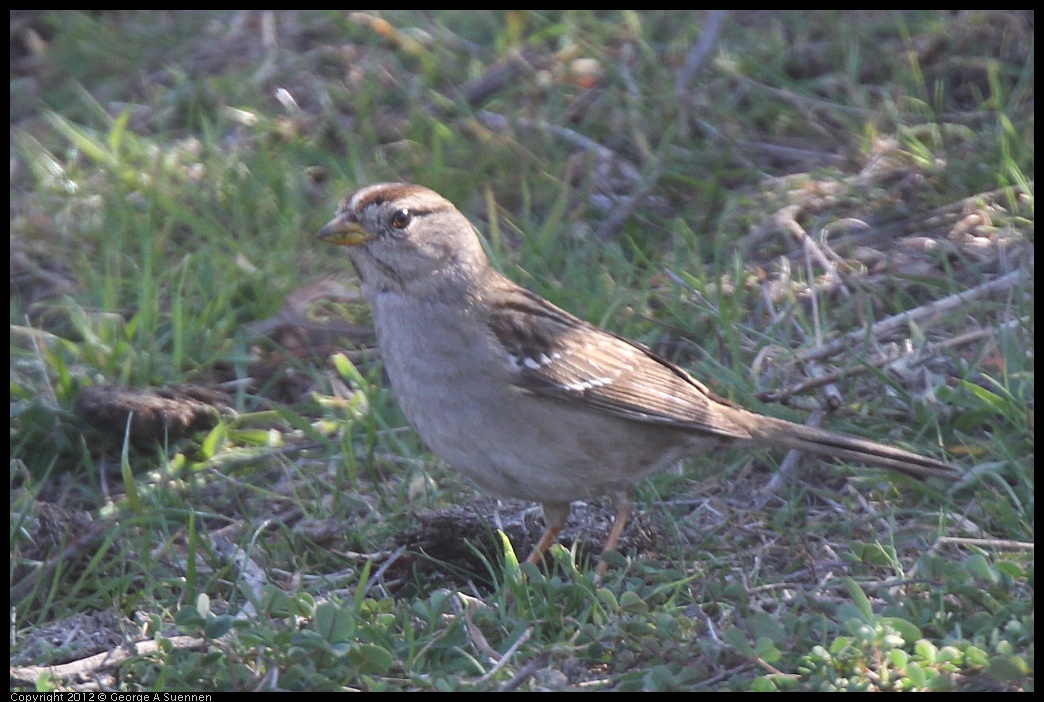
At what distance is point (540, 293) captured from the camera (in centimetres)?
554

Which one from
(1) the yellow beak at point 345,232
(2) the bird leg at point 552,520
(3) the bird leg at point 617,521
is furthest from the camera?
(1) the yellow beak at point 345,232

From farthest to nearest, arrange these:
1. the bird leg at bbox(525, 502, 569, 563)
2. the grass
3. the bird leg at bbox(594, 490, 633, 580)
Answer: the bird leg at bbox(525, 502, 569, 563), the bird leg at bbox(594, 490, 633, 580), the grass

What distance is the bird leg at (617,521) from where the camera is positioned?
13.3 feet

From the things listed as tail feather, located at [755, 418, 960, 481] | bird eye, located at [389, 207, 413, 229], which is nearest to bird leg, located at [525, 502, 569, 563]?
tail feather, located at [755, 418, 960, 481]

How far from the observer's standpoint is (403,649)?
356 cm

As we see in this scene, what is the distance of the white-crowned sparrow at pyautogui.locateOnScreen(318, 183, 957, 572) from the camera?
4.11 m

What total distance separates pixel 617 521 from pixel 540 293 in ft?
5.10

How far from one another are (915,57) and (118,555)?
4.47 m

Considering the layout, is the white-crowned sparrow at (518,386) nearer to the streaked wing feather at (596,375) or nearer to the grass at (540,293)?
the streaked wing feather at (596,375)

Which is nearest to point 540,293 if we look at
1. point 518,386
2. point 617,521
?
point 518,386

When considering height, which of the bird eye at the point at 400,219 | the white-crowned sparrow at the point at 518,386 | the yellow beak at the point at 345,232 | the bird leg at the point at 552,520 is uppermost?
the bird eye at the point at 400,219

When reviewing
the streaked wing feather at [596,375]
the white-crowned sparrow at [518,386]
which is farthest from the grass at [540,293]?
the streaked wing feather at [596,375]

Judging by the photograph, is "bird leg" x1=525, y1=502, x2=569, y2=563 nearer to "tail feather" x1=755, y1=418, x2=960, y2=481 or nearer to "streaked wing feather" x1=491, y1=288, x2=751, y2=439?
"streaked wing feather" x1=491, y1=288, x2=751, y2=439

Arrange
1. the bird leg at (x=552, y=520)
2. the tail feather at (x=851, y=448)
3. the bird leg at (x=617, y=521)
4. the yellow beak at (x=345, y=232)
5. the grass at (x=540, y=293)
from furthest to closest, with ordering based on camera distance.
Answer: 1. the yellow beak at (x=345, y=232)
2. the bird leg at (x=552, y=520)
3. the tail feather at (x=851, y=448)
4. the bird leg at (x=617, y=521)
5. the grass at (x=540, y=293)
